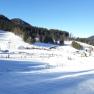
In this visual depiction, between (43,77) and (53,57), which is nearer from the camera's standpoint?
(43,77)

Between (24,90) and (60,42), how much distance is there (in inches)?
6268

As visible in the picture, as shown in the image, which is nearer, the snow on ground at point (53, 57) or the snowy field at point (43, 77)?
the snowy field at point (43, 77)

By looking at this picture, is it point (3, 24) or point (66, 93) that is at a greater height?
point (3, 24)

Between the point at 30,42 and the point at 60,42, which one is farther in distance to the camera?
the point at 60,42

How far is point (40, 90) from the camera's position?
18.8m

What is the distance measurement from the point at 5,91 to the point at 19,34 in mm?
141156

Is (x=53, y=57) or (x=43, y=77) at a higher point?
(x=43, y=77)

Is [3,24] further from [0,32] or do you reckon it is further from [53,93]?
[53,93]

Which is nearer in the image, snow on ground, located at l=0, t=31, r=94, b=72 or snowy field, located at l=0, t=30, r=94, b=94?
snowy field, located at l=0, t=30, r=94, b=94

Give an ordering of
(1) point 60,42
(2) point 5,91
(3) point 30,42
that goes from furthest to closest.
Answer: (1) point 60,42 < (3) point 30,42 < (2) point 5,91

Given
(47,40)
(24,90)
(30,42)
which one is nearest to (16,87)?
(24,90)

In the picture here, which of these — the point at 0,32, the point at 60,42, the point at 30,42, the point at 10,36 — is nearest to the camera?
the point at 30,42

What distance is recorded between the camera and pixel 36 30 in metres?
189

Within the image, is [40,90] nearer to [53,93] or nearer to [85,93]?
[53,93]
